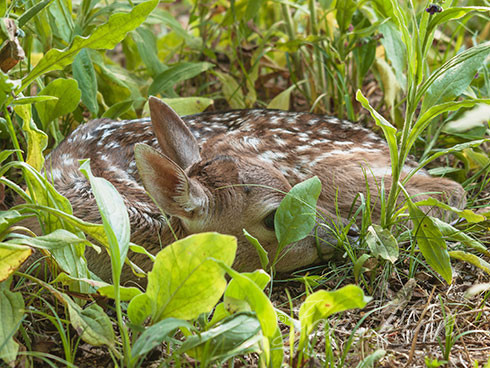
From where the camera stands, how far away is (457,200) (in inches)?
136

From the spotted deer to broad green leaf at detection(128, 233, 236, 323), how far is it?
28.6 inches

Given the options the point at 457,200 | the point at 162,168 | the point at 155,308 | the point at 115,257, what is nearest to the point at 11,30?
the point at 162,168

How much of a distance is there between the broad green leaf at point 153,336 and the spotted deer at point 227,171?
90cm

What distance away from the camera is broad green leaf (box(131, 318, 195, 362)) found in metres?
2.04

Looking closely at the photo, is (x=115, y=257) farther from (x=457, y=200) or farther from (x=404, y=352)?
(x=457, y=200)

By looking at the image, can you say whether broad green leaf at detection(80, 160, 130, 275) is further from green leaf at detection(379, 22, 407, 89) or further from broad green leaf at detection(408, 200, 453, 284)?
green leaf at detection(379, 22, 407, 89)

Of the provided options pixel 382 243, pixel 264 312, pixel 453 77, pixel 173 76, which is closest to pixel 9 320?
pixel 264 312

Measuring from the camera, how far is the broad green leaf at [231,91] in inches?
Answer: 184

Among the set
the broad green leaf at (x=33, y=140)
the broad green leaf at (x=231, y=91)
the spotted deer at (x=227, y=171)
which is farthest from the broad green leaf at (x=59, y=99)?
the broad green leaf at (x=231, y=91)

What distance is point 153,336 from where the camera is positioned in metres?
2.06

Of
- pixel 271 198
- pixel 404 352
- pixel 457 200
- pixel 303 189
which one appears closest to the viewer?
pixel 404 352

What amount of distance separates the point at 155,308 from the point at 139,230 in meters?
1.03

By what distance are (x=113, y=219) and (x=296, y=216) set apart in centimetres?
96

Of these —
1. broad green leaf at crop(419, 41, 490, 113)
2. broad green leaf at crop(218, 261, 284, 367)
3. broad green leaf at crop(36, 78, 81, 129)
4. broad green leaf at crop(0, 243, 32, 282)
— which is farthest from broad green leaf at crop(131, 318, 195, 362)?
broad green leaf at crop(36, 78, 81, 129)
